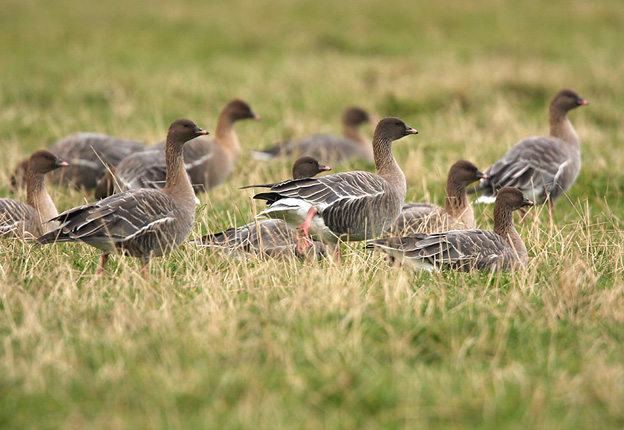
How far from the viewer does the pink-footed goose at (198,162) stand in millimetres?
9133

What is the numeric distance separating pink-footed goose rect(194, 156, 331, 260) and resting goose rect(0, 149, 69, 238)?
1769mm

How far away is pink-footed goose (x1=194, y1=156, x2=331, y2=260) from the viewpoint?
21.5ft

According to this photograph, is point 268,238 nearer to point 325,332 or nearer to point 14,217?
point 14,217

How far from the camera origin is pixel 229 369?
412 centimetres

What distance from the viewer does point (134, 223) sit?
6.10 meters

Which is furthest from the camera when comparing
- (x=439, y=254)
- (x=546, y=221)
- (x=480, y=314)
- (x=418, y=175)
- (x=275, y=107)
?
(x=275, y=107)

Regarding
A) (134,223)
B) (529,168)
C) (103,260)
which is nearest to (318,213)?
(134,223)

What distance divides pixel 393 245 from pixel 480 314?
1549 millimetres

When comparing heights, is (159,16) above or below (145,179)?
above

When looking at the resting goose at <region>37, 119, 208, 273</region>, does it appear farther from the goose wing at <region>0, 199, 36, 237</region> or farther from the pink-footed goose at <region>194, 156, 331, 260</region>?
the goose wing at <region>0, 199, 36, 237</region>

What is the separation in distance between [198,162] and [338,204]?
3777mm

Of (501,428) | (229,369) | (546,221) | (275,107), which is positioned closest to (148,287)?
(229,369)

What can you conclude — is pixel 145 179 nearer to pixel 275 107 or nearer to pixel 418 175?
pixel 418 175

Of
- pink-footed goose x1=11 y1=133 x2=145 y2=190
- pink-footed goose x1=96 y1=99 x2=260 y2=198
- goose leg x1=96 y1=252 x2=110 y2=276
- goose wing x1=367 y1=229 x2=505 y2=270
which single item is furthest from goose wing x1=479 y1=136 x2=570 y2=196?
pink-footed goose x1=11 y1=133 x2=145 y2=190
